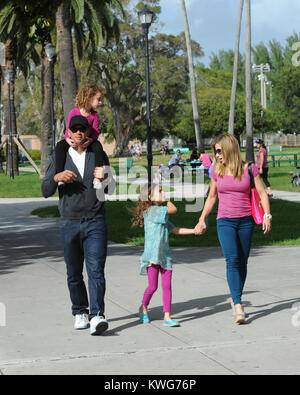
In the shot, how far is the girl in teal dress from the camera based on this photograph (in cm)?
689

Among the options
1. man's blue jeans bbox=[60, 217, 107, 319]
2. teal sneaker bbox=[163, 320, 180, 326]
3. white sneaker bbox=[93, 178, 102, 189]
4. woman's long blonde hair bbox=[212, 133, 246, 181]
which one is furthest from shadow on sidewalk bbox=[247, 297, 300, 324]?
white sneaker bbox=[93, 178, 102, 189]

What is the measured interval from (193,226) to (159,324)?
799cm

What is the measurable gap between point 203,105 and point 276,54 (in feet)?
110

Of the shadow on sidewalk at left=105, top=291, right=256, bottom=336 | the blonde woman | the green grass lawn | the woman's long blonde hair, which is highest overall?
the woman's long blonde hair

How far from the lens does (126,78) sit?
245 ft

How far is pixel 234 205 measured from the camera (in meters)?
7.02

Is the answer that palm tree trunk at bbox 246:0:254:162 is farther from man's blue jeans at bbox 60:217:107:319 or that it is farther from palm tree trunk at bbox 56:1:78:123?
man's blue jeans at bbox 60:217:107:319

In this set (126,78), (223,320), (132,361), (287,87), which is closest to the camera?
(132,361)

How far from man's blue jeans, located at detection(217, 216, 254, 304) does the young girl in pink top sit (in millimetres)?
1301

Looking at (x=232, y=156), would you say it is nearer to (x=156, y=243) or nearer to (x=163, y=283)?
(x=156, y=243)

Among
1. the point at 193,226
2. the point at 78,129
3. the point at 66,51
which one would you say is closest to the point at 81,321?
the point at 78,129

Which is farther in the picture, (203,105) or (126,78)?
(203,105)

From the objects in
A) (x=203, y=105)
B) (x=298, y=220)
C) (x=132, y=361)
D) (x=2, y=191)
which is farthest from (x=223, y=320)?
(x=203, y=105)
